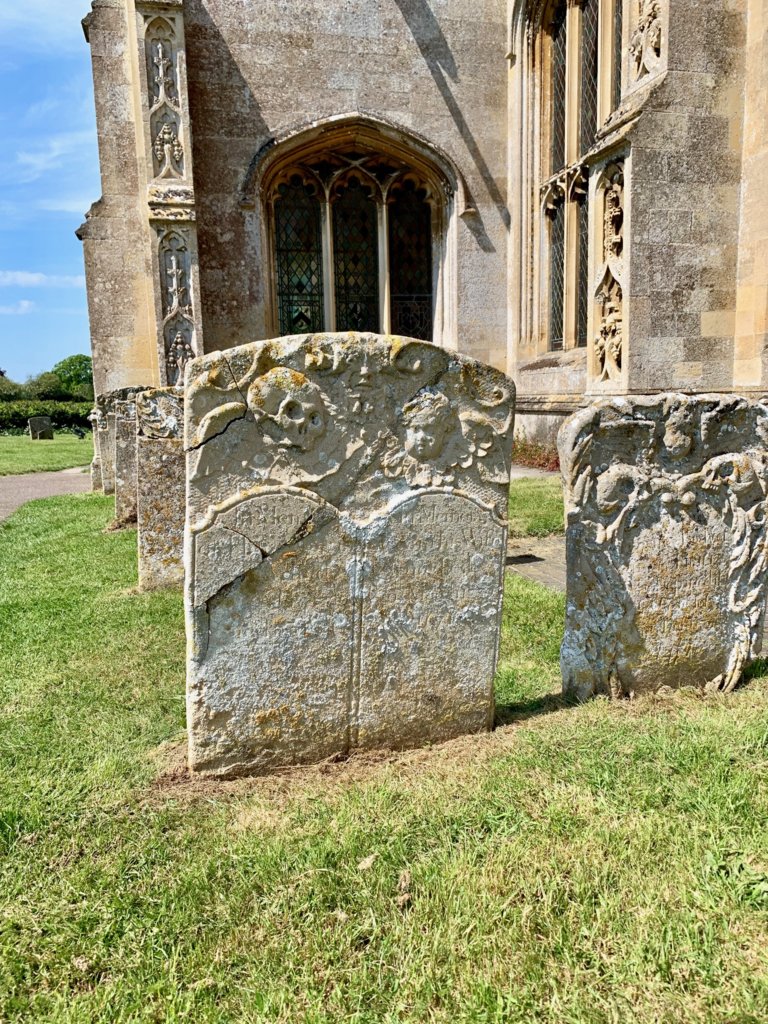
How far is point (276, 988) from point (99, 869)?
2.25 feet

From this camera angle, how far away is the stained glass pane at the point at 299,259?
11.6m

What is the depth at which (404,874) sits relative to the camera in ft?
6.52

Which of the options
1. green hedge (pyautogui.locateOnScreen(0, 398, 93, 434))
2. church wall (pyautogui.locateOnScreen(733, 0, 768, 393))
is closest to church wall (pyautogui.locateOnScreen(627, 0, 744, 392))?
church wall (pyautogui.locateOnScreen(733, 0, 768, 393))

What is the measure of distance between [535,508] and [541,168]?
6648 millimetres

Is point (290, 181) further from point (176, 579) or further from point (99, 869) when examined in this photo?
point (99, 869)

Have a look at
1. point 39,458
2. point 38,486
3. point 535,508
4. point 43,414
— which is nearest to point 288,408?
point 535,508

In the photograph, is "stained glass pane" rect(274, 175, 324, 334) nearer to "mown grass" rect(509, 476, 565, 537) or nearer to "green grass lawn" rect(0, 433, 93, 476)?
"mown grass" rect(509, 476, 565, 537)

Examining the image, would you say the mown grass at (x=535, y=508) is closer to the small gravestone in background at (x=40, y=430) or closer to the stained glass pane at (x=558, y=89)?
the stained glass pane at (x=558, y=89)

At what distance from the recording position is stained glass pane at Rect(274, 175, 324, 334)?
11.6m

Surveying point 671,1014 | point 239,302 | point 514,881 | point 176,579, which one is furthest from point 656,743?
point 239,302

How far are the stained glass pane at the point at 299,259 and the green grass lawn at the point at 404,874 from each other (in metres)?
9.58

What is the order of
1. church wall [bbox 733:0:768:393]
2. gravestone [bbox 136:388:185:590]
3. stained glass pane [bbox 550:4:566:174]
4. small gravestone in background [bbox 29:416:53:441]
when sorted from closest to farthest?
gravestone [bbox 136:388:185:590] → church wall [bbox 733:0:768:393] → stained glass pane [bbox 550:4:566:174] → small gravestone in background [bbox 29:416:53:441]

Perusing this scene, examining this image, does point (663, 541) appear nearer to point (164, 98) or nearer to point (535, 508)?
point (535, 508)

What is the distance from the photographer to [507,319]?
38.5ft
